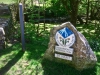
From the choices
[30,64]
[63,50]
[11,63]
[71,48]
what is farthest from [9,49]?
[71,48]

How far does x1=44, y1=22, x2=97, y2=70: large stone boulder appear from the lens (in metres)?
4.47

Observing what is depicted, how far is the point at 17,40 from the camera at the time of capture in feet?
21.7

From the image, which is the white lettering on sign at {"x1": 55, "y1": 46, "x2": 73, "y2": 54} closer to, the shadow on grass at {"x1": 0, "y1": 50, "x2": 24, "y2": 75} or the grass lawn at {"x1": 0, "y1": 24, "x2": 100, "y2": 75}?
the grass lawn at {"x1": 0, "y1": 24, "x2": 100, "y2": 75}

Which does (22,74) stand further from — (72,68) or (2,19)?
(2,19)

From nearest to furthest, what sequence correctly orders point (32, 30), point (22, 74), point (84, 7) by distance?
point (22, 74), point (32, 30), point (84, 7)

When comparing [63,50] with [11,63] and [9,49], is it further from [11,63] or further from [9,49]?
[9,49]

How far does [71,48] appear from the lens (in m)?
4.54

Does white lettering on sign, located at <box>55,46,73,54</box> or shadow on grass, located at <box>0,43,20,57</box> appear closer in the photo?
white lettering on sign, located at <box>55,46,73,54</box>

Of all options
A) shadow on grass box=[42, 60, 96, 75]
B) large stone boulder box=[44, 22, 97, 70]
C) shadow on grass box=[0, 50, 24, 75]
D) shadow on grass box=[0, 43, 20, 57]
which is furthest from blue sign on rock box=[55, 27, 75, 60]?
shadow on grass box=[0, 43, 20, 57]

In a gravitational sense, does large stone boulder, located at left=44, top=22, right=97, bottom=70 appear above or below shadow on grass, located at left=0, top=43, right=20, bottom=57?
above

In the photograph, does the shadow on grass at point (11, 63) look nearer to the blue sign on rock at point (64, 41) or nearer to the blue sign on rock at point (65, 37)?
the blue sign on rock at point (64, 41)

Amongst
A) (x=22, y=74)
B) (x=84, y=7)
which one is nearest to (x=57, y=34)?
(x=22, y=74)

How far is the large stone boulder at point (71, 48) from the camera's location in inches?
176

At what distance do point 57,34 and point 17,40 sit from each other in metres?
2.24
